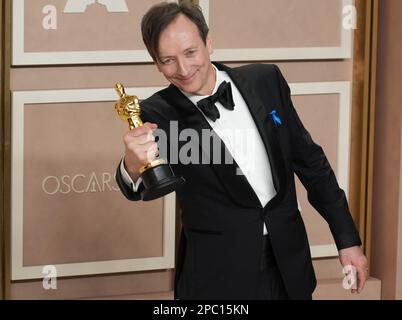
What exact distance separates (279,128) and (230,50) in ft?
4.01

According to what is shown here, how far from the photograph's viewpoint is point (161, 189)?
2.29 meters

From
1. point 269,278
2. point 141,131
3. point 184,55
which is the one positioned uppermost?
point 184,55

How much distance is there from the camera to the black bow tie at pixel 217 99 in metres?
2.51

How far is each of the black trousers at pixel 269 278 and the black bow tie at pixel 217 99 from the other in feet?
1.15

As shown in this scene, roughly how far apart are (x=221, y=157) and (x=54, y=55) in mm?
1222

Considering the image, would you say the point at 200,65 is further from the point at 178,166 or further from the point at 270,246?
the point at 270,246

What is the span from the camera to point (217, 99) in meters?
2.54

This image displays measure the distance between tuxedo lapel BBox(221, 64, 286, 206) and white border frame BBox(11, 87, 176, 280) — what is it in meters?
1.10

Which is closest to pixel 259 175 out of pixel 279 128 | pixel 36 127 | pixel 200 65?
pixel 279 128

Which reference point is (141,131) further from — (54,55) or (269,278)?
(54,55)

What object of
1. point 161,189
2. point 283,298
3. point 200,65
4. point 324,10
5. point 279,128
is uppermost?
point 324,10

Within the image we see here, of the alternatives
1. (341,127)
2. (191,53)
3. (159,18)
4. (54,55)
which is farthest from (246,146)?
(341,127)

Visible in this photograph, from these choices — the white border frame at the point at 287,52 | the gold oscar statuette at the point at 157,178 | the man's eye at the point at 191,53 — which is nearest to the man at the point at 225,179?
the man's eye at the point at 191,53

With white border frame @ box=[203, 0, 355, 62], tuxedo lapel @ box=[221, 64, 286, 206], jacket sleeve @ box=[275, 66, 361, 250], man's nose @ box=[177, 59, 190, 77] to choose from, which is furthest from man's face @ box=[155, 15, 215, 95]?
white border frame @ box=[203, 0, 355, 62]
